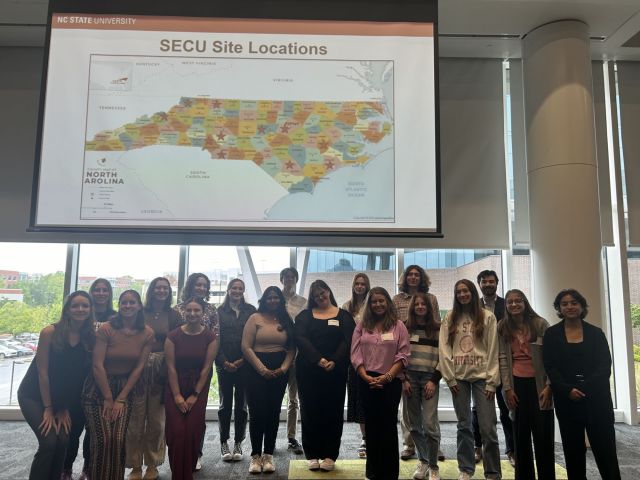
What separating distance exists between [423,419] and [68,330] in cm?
230

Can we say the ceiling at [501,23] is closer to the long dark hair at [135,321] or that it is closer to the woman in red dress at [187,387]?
the long dark hair at [135,321]

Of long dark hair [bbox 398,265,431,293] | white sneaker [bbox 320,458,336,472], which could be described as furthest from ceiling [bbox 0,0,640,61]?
white sneaker [bbox 320,458,336,472]

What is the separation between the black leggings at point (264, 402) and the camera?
3.11 meters

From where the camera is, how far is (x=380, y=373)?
2.91m

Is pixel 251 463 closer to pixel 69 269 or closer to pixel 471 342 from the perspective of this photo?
pixel 471 342

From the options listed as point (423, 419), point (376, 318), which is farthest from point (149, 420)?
point (423, 419)

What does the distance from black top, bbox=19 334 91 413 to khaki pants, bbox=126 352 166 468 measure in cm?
40

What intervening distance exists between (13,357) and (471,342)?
182 inches

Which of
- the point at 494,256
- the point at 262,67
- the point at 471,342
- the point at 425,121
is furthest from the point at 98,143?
the point at 494,256

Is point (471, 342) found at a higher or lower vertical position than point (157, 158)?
lower

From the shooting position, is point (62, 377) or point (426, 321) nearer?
point (62, 377)

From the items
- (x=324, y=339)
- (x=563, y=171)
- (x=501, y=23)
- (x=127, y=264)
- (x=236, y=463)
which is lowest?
(x=236, y=463)

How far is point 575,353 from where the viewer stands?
Answer: 107 inches

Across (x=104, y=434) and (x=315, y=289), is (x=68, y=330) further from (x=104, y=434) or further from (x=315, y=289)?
(x=315, y=289)
